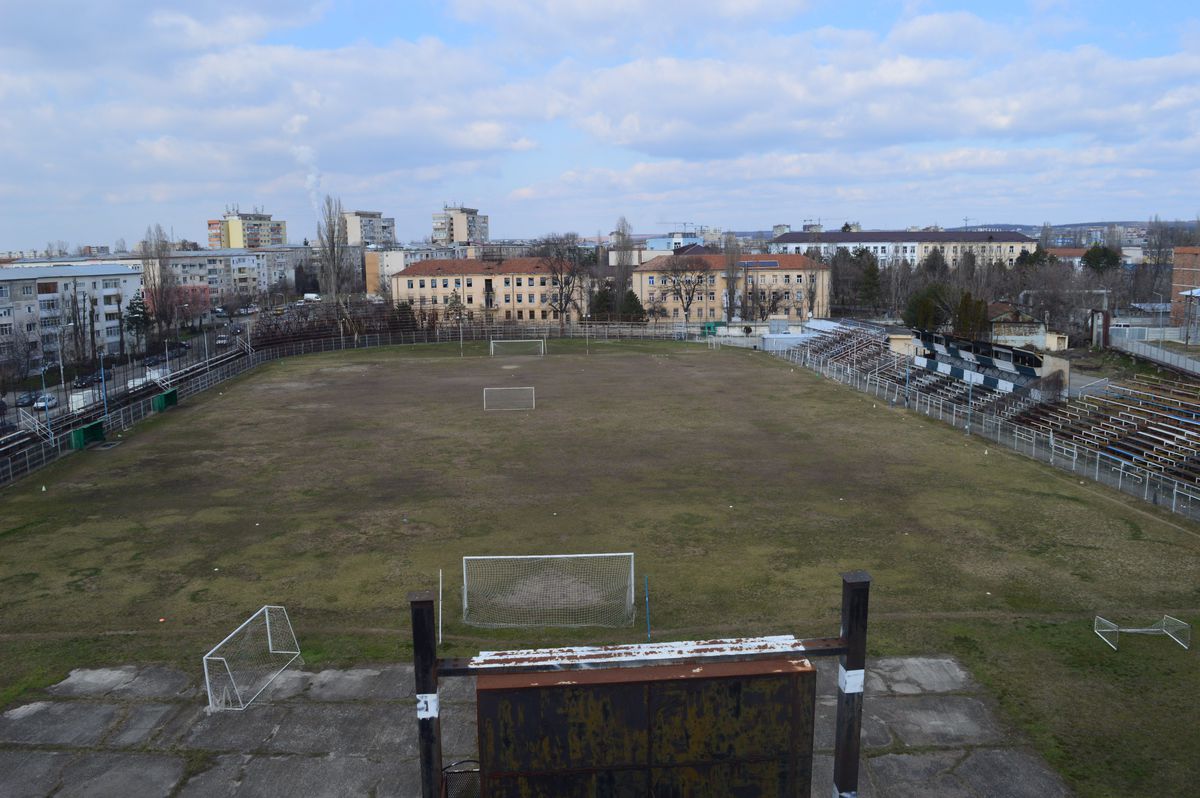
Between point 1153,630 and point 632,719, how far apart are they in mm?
12365

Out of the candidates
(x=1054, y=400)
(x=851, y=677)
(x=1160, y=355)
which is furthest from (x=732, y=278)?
(x=851, y=677)

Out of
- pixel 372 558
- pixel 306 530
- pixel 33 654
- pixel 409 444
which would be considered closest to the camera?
pixel 33 654

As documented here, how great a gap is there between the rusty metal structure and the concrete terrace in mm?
4437

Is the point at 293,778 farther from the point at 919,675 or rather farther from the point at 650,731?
the point at 919,675

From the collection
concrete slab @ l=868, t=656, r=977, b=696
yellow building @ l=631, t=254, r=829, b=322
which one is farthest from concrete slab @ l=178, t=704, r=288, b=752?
yellow building @ l=631, t=254, r=829, b=322

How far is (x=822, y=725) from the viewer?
1192cm

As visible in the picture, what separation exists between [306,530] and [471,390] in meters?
22.9

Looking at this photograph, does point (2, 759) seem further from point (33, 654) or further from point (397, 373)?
point (397, 373)

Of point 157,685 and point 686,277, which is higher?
point 686,277

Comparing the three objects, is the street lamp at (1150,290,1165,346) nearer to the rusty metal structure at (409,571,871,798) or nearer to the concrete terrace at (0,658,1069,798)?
the concrete terrace at (0,658,1069,798)

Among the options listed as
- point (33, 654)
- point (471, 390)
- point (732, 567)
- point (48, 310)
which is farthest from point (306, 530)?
point (48, 310)

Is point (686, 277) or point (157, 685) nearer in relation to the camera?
point (157, 685)

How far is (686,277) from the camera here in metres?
88.6

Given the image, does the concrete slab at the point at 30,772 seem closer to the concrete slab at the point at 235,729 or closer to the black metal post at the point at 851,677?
the concrete slab at the point at 235,729
